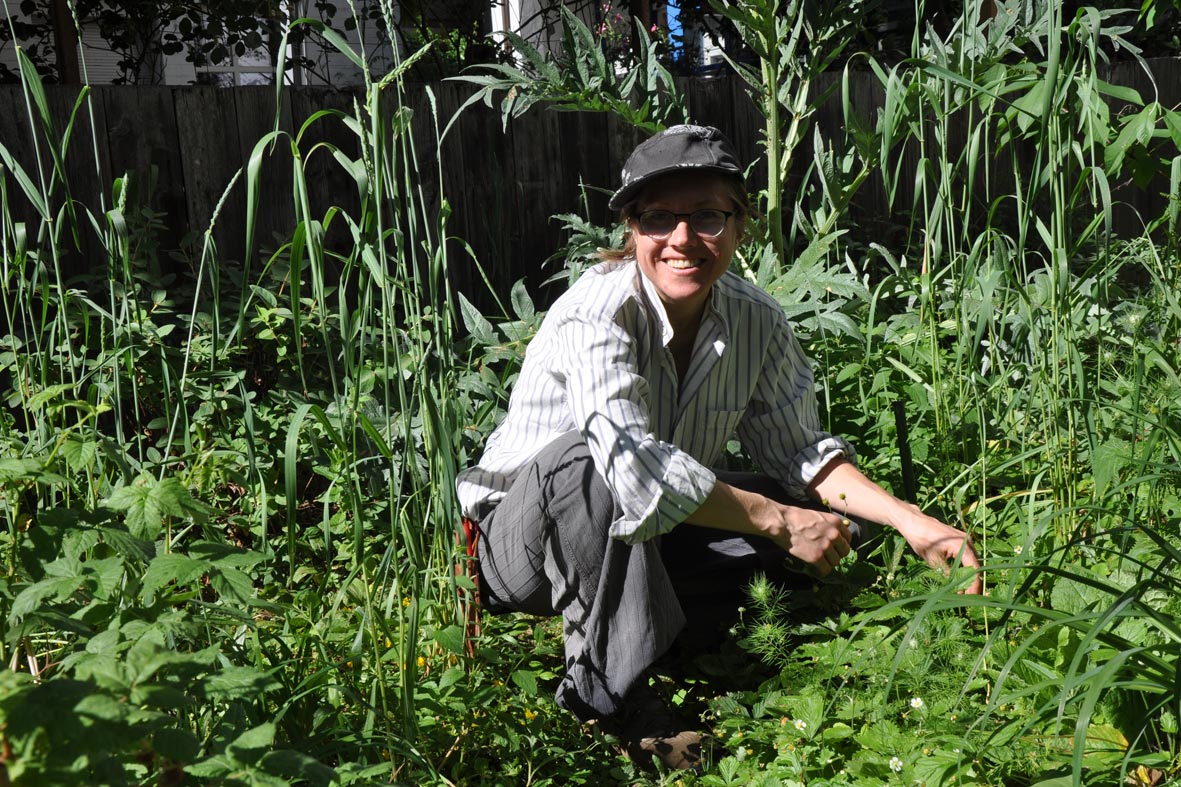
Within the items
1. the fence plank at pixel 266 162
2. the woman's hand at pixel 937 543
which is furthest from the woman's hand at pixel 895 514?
the fence plank at pixel 266 162

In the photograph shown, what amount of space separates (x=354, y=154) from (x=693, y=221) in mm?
→ 2105

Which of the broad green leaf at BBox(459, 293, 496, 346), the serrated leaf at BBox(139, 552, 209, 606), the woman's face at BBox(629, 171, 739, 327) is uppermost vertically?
the woman's face at BBox(629, 171, 739, 327)

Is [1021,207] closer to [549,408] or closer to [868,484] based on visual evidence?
[868,484]

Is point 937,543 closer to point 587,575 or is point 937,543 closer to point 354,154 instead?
point 587,575

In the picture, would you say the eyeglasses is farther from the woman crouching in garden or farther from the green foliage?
the green foliage

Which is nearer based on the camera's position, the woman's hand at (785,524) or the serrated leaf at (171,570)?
the serrated leaf at (171,570)

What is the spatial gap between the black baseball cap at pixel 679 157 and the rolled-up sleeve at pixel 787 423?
41 centimetres

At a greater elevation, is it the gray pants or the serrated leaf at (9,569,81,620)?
the serrated leaf at (9,569,81,620)

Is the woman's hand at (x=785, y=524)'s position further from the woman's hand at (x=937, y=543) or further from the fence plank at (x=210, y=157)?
the fence plank at (x=210, y=157)

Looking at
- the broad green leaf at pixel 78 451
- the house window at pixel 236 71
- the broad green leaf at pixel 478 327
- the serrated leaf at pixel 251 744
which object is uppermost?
the house window at pixel 236 71

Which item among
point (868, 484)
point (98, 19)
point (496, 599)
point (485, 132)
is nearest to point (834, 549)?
point (868, 484)

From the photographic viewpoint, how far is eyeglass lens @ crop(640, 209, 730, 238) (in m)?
2.08

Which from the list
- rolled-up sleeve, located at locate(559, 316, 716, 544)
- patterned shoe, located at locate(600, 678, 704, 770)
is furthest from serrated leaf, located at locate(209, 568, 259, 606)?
patterned shoe, located at locate(600, 678, 704, 770)

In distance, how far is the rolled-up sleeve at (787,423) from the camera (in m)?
2.28
